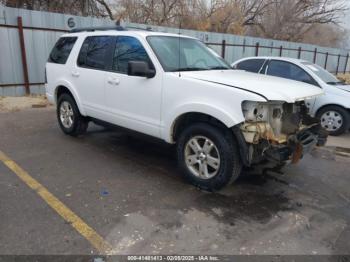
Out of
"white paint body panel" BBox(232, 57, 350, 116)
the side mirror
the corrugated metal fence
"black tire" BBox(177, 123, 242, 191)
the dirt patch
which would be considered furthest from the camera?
the corrugated metal fence

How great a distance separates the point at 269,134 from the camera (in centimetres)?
350

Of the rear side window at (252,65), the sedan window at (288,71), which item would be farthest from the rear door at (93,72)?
the sedan window at (288,71)

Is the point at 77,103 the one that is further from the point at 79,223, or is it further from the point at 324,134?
the point at 324,134

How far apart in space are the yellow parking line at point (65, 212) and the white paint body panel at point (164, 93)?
1.48m

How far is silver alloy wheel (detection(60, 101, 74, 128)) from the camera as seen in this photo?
5945mm

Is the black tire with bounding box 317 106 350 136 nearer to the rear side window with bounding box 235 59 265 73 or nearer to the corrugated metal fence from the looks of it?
the rear side window with bounding box 235 59 265 73

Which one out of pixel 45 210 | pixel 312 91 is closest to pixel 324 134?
pixel 312 91

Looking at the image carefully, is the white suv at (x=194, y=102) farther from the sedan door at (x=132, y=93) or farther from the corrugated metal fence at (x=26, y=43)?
the corrugated metal fence at (x=26, y=43)

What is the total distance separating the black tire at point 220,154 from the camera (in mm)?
3637

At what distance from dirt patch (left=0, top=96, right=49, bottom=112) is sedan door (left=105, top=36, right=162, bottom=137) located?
4850 millimetres

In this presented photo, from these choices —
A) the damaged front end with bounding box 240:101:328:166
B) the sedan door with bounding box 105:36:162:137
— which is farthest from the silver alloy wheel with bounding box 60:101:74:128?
the damaged front end with bounding box 240:101:328:166

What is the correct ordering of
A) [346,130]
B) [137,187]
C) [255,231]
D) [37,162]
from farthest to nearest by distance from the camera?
1. [346,130]
2. [37,162]
3. [137,187]
4. [255,231]

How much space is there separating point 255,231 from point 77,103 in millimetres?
3852

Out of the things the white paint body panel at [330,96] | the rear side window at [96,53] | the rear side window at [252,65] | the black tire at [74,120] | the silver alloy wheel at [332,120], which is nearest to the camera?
the rear side window at [96,53]
